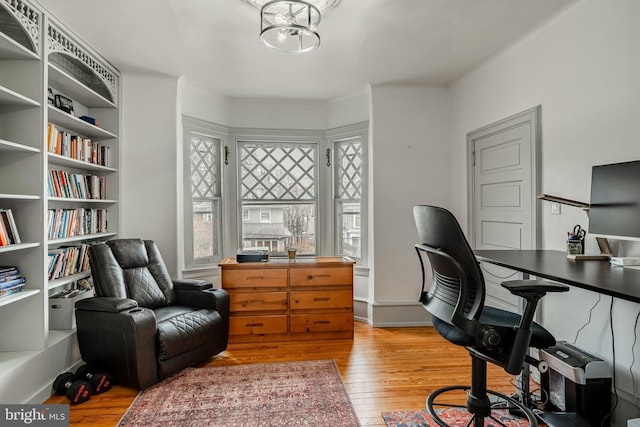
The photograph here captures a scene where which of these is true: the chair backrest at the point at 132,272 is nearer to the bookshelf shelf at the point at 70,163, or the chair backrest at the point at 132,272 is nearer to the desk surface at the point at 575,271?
the bookshelf shelf at the point at 70,163

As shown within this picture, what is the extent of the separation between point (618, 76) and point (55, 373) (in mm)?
3934

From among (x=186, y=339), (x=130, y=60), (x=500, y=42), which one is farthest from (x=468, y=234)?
(x=130, y=60)

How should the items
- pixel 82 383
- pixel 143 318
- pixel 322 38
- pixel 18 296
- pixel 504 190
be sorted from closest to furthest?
1. pixel 18 296
2. pixel 82 383
3. pixel 143 318
4. pixel 322 38
5. pixel 504 190

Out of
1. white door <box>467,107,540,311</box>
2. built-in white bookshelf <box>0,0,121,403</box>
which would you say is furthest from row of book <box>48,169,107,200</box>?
white door <box>467,107,540,311</box>

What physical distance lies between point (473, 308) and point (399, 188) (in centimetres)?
245

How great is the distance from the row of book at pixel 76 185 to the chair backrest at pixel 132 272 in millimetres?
484

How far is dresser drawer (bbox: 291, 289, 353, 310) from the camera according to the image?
3406 mm

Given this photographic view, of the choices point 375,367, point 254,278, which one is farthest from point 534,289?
point 254,278

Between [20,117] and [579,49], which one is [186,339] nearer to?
[20,117]

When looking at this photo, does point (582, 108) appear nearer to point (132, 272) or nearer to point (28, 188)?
point (132, 272)

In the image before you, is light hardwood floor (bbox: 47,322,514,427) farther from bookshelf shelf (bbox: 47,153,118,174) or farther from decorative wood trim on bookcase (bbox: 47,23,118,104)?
decorative wood trim on bookcase (bbox: 47,23,118,104)

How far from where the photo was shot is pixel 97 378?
2.37 meters

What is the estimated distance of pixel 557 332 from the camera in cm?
246

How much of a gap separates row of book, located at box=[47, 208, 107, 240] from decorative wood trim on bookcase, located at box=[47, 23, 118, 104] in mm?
1077
